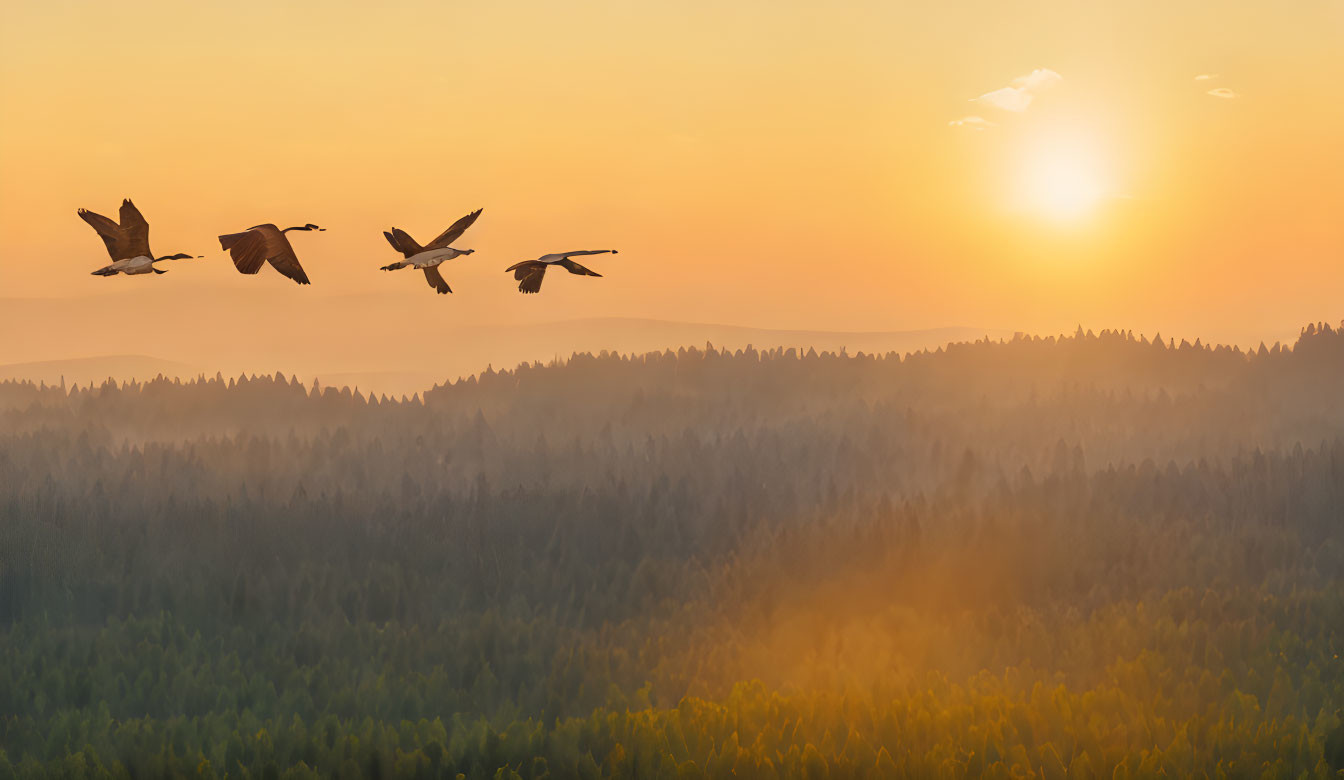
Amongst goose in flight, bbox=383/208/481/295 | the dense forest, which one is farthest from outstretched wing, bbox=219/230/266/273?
the dense forest

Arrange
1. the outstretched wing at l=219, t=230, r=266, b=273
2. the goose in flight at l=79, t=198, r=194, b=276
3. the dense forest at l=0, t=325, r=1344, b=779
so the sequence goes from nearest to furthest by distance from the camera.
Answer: the outstretched wing at l=219, t=230, r=266, b=273, the goose in flight at l=79, t=198, r=194, b=276, the dense forest at l=0, t=325, r=1344, b=779

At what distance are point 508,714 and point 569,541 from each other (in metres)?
5.86

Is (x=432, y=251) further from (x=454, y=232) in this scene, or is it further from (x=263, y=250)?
(x=263, y=250)

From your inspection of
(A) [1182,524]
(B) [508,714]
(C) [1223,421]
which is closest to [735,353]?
(C) [1223,421]

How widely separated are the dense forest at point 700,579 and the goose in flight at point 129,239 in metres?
3.55

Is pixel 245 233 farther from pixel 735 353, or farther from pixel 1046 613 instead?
pixel 735 353

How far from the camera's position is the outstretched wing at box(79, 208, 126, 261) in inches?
294

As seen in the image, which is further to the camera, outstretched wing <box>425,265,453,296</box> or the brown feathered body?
outstretched wing <box>425,265,453,296</box>

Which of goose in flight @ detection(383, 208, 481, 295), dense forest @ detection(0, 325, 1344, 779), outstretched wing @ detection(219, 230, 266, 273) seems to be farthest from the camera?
dense forest @ detection(0, 325, 1344, 779)

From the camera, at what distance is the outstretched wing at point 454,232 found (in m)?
7.08

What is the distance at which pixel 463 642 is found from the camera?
12797 mm

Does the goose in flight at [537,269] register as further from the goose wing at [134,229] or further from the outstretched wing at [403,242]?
the goose wing at [134,229]

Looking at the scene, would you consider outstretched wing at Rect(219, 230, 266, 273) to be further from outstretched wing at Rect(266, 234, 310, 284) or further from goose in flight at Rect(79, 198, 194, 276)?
goose in flight at Rect(79, 198, 194, 276)

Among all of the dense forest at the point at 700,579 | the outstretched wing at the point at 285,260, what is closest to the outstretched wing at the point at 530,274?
the outstretched wing at the point at 285,260
